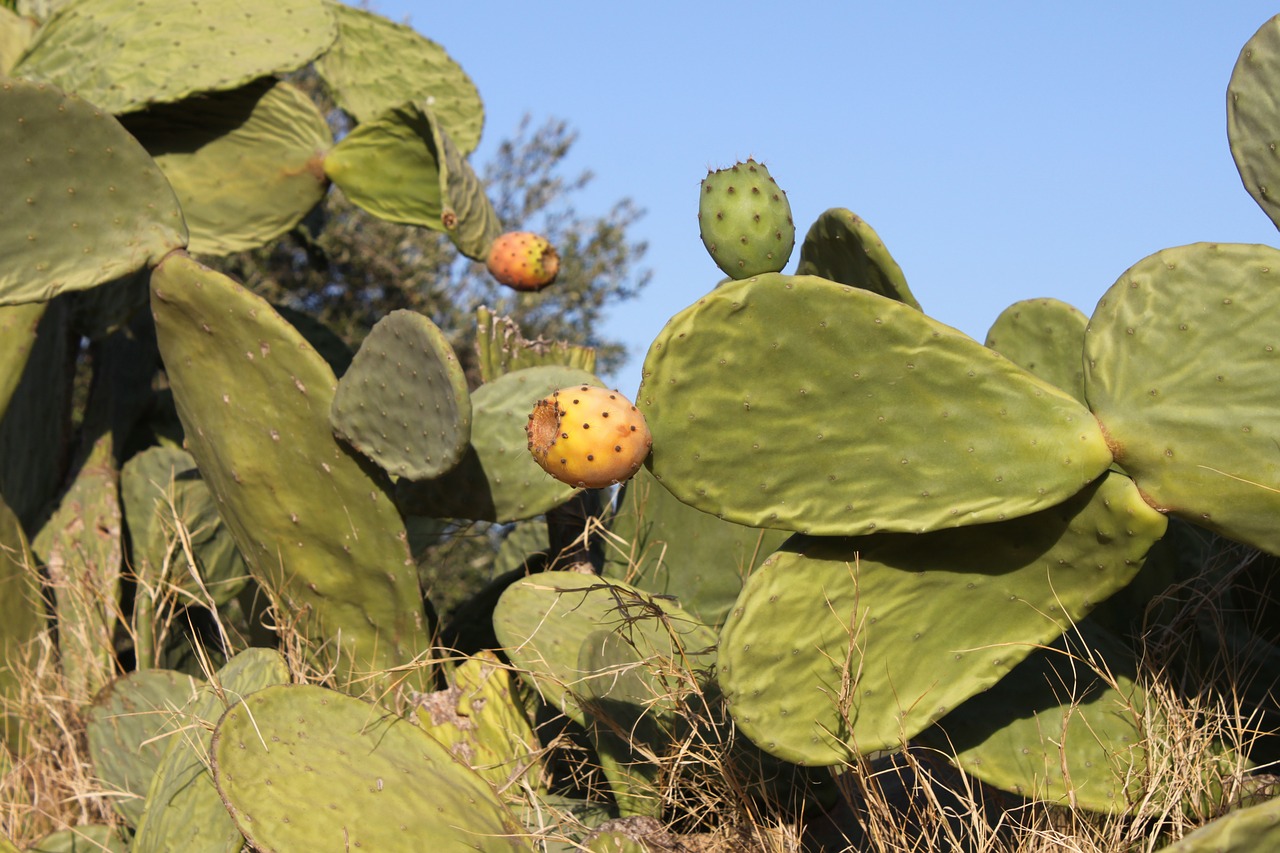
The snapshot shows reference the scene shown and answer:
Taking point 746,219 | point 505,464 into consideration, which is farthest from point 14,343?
point 746,219

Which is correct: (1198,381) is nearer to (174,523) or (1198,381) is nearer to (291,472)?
(291,472)

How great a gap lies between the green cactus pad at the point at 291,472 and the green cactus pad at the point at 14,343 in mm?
827

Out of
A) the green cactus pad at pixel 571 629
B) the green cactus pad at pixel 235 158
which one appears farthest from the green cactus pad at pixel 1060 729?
the green cactus pad at pixel 235 158

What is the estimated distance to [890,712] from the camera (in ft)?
6.10

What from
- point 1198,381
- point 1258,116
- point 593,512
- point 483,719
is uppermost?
point 1258,116

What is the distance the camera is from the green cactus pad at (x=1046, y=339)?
89.7 inches

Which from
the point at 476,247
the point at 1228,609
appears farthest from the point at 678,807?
the point at 476,247

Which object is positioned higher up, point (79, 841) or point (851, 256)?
point (851, 256)

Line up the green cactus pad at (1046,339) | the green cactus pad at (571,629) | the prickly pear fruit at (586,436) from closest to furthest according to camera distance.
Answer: the prickly pear fruit at (586,436) < the green cactus pad at (571,629) < the green cactus pad at (1046,339)

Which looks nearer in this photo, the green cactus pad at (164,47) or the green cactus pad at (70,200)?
the green cactus pad at (70,200)

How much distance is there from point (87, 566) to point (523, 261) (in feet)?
4.29

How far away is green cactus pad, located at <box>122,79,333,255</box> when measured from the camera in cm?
344

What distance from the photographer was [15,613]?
3.08m

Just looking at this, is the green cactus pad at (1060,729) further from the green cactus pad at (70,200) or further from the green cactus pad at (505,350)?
the green cactus pad at (70,200)
